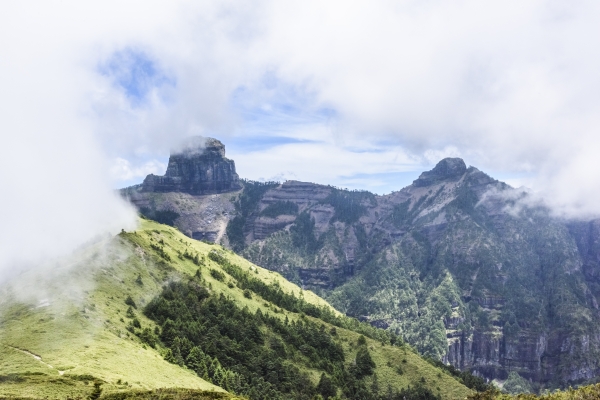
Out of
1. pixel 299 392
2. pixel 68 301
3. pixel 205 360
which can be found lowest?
pixel 299 392

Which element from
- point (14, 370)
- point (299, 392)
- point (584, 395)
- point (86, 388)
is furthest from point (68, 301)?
point (584, 395)

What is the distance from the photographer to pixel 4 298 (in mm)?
166625

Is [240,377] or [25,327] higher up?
[25,327]

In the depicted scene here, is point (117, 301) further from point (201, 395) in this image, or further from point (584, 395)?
point (584, 395)

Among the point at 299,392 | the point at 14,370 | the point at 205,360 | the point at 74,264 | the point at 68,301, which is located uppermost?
the point at 74,264

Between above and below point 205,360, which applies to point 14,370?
above

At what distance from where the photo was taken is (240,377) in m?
182

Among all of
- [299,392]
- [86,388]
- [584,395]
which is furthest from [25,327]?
[584,395]

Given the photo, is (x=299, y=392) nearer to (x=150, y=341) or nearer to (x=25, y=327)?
(x=150, y=341)

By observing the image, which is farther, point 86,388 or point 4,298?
point 4,298

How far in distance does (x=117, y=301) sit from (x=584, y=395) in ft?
582

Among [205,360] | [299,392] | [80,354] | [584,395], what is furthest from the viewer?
[299,392]

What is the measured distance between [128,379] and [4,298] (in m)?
85.0

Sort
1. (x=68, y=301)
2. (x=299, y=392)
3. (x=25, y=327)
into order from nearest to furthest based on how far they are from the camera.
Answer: (x=25, y=327) < (x=68, y=301) < (x=299, y=392)
